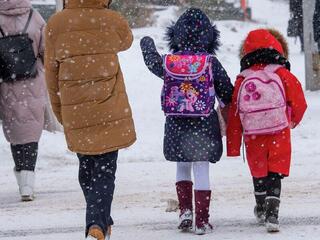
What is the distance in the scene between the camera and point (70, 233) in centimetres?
601

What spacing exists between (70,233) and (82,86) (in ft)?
4.53

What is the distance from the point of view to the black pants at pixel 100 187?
5.14 metres

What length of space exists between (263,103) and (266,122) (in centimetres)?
13

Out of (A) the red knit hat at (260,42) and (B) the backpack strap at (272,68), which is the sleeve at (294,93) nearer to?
(B) the backpack strap at (272,68)

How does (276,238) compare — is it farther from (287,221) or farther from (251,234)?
(287,221)

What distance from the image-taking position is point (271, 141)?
18.8 ft

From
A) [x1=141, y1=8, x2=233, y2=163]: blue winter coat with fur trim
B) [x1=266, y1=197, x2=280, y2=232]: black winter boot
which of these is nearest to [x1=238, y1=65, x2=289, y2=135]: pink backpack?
[x1=141, y1=8, x2=233, y2=163]: blue winter coat with fur trim

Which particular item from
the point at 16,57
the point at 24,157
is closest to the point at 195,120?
the point at 16,57

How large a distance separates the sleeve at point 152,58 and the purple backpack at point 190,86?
8cm

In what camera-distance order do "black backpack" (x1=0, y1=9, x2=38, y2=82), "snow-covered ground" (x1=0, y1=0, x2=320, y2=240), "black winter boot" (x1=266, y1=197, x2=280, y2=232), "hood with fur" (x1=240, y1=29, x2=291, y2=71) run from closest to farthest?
"black winter boot" (x1=266, y1=197, x2=280, y2=232), "hood with fur" (x1=240, y1=29, x2=291, y2=71), "snow-covered ground" (x1=0, y1=0, x2=320, y2=240), "black backpack" (x1=0, y1=9, x2=38, y2=82)

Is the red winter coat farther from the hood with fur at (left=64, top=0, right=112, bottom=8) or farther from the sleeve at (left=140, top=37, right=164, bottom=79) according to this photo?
the hood with fur at (left=64, top=0, right=112, bottom=8)

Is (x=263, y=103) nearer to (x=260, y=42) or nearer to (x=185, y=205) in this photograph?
(x=260, y=42)

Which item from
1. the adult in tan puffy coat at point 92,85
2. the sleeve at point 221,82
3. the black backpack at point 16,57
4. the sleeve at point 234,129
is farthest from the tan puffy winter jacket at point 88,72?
the black backpack at point 16,57

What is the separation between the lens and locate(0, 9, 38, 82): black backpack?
7.41 metres
